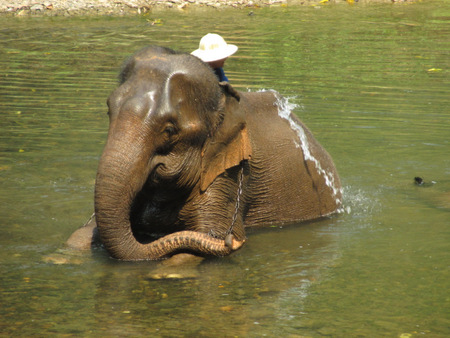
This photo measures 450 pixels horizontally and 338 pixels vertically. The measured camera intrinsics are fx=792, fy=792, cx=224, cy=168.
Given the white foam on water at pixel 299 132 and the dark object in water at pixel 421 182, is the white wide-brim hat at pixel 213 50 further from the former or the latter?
the dark object in water at pixel 421 182

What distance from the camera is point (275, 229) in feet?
25.3

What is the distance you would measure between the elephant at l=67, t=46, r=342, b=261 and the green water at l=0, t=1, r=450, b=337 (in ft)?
0.88

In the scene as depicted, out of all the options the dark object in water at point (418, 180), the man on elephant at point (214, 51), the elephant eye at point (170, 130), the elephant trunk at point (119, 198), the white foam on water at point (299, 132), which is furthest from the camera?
the dark object in water at point (418, 180)

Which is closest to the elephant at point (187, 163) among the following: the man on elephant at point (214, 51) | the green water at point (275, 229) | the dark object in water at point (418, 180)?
the green water at point (275, 229)

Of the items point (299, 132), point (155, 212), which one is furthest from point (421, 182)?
point (155, 212)

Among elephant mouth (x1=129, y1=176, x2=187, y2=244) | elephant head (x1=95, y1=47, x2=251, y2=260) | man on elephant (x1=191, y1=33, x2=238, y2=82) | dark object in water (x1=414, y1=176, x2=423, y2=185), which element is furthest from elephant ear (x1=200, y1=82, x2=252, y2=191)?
dark object in water (x1=414, y1=176, x2=423, y2=185)

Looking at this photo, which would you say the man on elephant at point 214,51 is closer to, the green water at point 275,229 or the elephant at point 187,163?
the elephant at point 187,163

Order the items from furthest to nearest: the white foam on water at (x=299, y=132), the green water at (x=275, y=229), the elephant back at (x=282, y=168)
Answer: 1. the white foam on water at (x=299, y=132)
2. the elephant back at (x=282, y=168)
3. the green water at (x=275, y=229)

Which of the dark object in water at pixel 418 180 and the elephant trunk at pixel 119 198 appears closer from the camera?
the elephant trunk at pixel 119 198

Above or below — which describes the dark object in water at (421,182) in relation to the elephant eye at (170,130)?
below

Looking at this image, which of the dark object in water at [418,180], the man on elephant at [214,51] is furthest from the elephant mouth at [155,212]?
the dark object in water at [418,180]

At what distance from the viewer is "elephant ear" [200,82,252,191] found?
666cm

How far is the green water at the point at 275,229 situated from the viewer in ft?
18.1

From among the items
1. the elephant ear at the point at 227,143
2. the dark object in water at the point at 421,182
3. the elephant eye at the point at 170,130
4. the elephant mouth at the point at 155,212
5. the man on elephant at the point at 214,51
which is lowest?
the dark object in water at the point at 421,182
